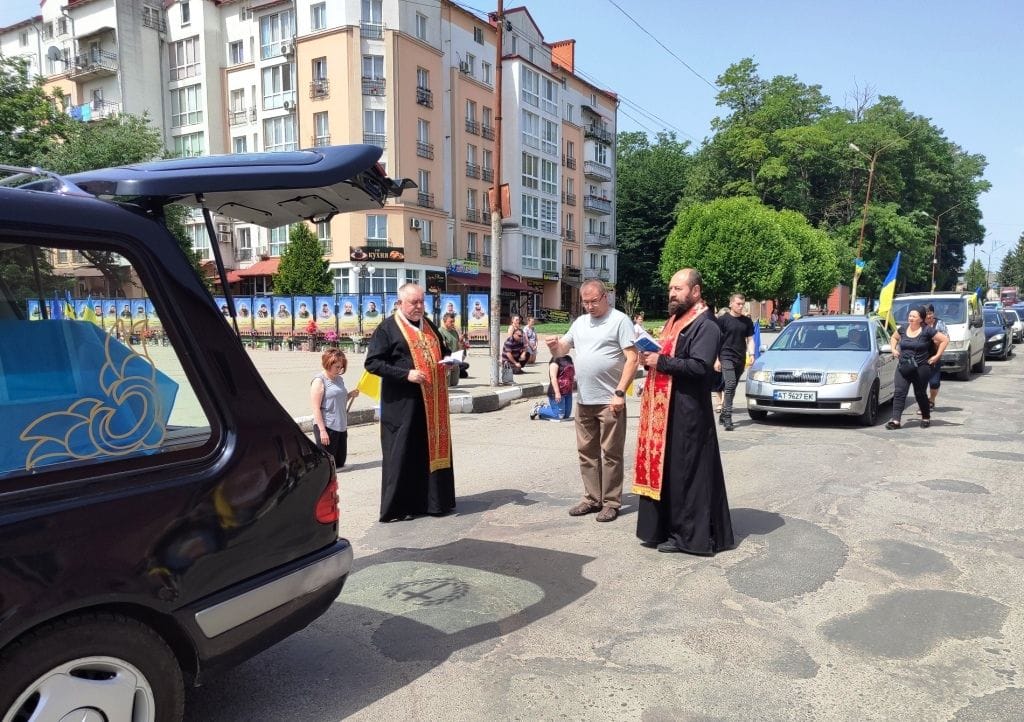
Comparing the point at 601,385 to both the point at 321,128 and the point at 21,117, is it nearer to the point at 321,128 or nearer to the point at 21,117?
the point at 21,117

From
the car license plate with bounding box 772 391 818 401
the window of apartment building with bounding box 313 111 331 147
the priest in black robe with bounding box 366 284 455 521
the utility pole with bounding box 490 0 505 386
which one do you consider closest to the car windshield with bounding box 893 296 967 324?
the car license plate with bounding box 772 391 818 401

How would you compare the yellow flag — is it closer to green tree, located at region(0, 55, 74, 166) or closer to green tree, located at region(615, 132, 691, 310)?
green tree, located at region(0, 55, 74, 166)

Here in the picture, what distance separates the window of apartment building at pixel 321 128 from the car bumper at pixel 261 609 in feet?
132

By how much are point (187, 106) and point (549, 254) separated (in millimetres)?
26487

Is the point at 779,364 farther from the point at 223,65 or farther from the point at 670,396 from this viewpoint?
the point at 223,65

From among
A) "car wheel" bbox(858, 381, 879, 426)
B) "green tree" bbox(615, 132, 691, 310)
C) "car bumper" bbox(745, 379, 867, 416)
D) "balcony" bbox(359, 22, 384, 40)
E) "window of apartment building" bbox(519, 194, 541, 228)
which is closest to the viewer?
"car bumper" bbox(745, 379, 867, 416)

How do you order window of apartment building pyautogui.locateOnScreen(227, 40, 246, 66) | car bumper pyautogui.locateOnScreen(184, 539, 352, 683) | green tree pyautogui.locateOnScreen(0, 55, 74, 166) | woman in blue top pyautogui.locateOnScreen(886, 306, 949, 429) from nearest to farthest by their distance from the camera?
1. car bumper pyautogui.locateOnScreen(184, 539, 352, 683)
2. woman in blue top pyautogui.locateOnScreen(886, 306, 949, 429)
3. green tree pyautogui.locateOnScreen(0, 55, 74, 166)
4. window of apartment building pyautogui.locateOnScreen(227, 40, 246, 66)

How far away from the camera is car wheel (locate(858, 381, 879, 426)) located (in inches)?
402

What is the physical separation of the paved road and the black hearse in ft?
2.45

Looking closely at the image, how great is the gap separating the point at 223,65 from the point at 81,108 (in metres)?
9.75

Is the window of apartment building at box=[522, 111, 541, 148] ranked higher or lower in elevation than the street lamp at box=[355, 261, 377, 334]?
higher

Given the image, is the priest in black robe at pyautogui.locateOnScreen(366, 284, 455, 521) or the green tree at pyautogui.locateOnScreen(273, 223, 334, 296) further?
the green tree at pyautogui.locateOnScreen(273, 223, 334, 296)

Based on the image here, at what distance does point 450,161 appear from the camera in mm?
44125

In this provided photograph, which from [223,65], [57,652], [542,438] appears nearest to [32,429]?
[57,652]
